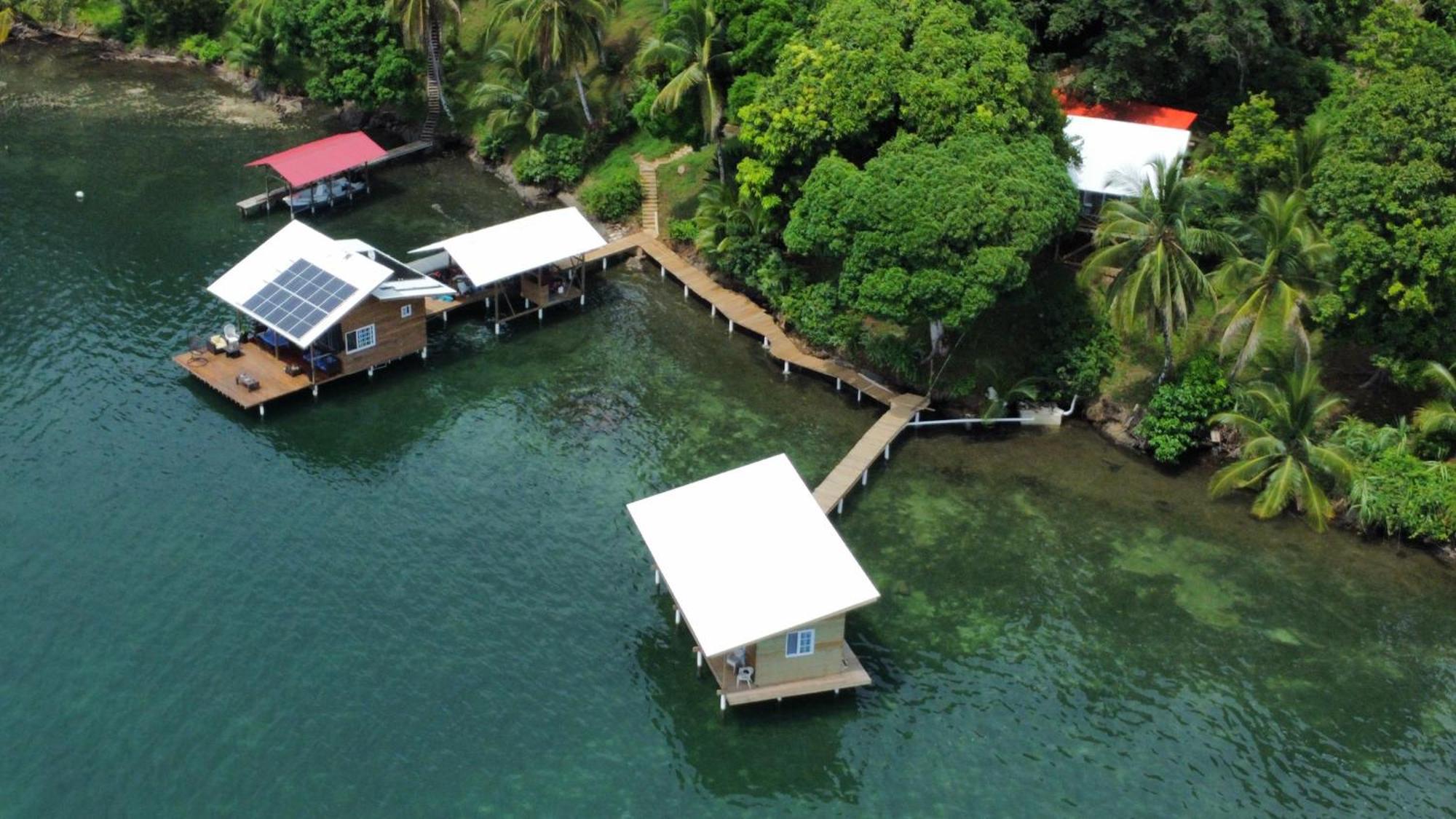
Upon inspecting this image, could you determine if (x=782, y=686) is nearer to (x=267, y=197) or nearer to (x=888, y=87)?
(x=888, y=87)

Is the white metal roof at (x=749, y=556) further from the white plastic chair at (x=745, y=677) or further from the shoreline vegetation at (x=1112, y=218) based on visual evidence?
the shoreline vegetation at (x=1112, y=218)

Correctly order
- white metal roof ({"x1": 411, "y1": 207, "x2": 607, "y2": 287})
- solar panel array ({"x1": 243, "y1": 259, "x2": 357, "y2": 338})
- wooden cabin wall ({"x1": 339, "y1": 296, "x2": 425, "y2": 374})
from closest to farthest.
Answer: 1. solar panel array ({"x1": 243, "y1": 259, "x2": 357, "y2": 338})
2. wooden cabin wall ({"x1": 339, "y1": 296, "x2": 425, "y2": 374})
3. white metal roof ({"x1": 411, "y1": 207, "x2": 607, "y2": 287})

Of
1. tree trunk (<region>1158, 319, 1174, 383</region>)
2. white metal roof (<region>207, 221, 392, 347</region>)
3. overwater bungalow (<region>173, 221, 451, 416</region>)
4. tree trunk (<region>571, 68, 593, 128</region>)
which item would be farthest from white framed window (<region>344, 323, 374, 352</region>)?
tree trunk (<region>1158, 319, 1174, 383</region>)

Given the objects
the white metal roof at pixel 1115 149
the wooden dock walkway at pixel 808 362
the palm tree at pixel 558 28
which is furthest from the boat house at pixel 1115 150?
the palm tree at pixel 558 28

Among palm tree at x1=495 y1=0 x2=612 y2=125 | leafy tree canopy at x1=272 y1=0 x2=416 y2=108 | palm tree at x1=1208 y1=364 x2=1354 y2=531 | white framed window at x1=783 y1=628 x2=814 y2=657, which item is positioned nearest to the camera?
white framed window at x1=783 y1=628 x2=814 y2=657

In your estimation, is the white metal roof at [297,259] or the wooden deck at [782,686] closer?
Answer: the wooden deck at [782,686]

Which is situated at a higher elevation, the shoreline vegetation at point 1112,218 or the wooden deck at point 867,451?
the shoreline vegetation at point 1112,218

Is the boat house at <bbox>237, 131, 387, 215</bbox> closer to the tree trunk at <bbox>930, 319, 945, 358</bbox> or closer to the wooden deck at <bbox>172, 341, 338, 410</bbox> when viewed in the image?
the wooden deck at <bbox>172, 341, 338, 410</bbox>

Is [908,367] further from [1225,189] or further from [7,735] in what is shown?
[7,735]
